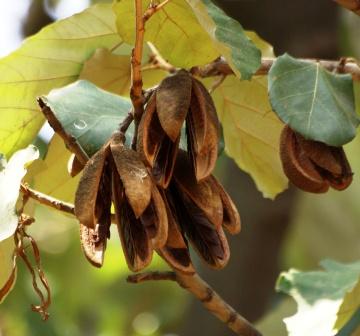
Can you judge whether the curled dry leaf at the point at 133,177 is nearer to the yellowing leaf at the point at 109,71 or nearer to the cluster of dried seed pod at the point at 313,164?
the cluster of dried seed pod at the point at 313,164

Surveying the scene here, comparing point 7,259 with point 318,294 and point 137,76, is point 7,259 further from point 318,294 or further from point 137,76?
point 318,294

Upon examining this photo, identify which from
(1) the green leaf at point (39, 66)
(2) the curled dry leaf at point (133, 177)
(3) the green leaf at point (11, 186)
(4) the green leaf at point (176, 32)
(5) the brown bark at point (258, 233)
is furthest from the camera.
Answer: (5) the brown bark at point (258, 233)

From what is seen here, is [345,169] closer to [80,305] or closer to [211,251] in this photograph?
[211,251]

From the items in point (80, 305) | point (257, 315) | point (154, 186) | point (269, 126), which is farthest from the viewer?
point (80, 305)

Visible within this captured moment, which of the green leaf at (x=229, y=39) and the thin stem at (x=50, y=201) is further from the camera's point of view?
the thin stem at (x=50, y=201)

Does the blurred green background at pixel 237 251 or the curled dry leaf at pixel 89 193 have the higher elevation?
the curled dry leaf at pixel 89 193

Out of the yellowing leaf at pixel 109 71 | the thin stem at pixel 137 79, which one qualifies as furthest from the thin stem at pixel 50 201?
the yellowing leaf at pixel 109 71

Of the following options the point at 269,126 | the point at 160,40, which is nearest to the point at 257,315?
the point at 269,126
